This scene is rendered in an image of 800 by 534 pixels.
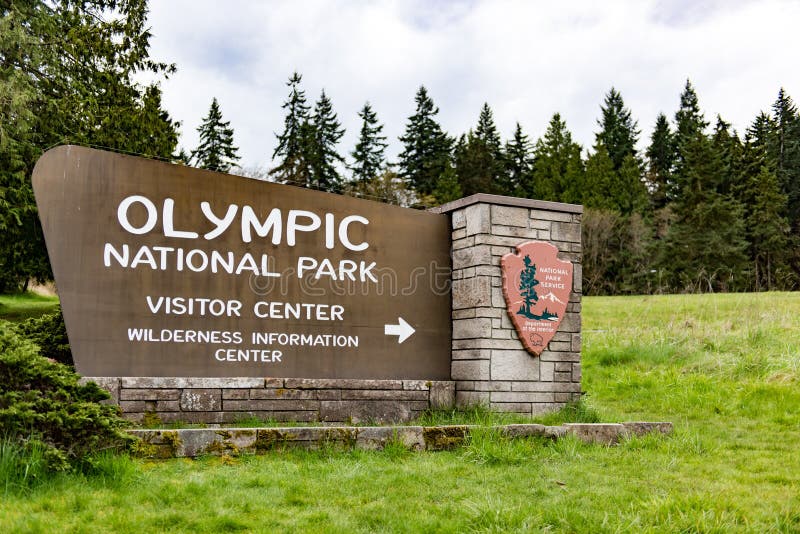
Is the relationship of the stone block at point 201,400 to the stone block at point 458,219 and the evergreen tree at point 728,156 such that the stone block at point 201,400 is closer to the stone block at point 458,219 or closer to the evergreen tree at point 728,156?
the stone block at point 458,219

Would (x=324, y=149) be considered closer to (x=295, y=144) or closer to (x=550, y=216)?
(x=295, y=144)

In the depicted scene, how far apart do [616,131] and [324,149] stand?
72.1ft

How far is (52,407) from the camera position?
416 centimetres

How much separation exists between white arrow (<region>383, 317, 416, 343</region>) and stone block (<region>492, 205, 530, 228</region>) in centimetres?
140

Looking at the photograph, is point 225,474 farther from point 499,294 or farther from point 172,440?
point 499,294

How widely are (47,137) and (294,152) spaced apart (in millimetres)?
26143

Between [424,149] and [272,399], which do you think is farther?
[424,149]

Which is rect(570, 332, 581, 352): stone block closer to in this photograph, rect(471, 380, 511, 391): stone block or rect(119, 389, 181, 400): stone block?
rect(471, 380, 511, 391): stone block

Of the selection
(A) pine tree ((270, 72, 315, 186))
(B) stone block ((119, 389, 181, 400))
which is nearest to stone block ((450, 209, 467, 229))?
(B) stone block ((119, 389, 181, 400))

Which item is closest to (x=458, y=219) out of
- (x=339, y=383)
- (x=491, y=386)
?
(x=491, y=386)

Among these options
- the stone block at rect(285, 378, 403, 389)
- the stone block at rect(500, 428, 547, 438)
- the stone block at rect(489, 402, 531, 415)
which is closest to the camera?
the stone block at rect(500, 428, 547, 438)

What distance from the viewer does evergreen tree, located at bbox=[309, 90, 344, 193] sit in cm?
4091

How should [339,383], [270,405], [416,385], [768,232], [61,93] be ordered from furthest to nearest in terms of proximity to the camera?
[768,232], [61,93], [416,385], [339,383], [270,405]

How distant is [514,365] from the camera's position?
7.36 m
